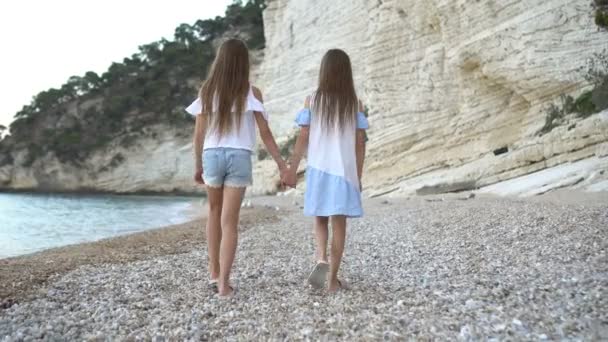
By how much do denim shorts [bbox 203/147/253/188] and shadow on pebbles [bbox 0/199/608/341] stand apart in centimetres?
77

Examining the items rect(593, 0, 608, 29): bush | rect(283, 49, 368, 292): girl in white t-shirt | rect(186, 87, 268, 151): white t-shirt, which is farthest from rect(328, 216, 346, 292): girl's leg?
rect(593, 0, 608, 29): bush

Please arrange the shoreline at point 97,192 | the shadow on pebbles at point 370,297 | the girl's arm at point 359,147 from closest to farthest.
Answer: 1. the shadow on pebbles at point 370,297
2. the girl's arm at point 359,147
3. the shoreline at point 97,192

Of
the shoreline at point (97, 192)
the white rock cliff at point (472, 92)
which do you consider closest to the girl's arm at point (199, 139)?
the white rock cliff at point (472, 92)

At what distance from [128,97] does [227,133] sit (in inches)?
1840

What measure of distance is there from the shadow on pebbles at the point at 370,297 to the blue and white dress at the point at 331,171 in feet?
1.94

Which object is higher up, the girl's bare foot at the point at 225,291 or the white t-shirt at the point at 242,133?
the white t-shirt at the point at 242,133

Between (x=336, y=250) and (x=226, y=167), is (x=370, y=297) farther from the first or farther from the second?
(x=226, y=167)

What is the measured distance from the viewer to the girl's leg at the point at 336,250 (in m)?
3.33

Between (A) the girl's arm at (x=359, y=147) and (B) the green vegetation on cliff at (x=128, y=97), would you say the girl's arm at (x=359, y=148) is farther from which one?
(B) the green vegetation on cliff at (x=128, y=97)

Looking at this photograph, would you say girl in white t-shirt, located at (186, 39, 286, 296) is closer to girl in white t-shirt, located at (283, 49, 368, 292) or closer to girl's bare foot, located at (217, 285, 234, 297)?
girl's bare foot, located at (217, 285, 234, 297)

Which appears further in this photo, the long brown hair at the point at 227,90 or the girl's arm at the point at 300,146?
the girl's arm at the point at 300,146

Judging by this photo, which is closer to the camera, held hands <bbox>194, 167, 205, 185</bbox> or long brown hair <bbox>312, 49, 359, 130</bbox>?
long brown hair <bbox>312, 49, 359, 130</bbox>

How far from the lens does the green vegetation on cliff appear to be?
1783 inches

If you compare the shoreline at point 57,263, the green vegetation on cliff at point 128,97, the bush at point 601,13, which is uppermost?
the green vegetation on cliff at point 128,97
